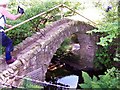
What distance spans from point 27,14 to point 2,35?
429 cm

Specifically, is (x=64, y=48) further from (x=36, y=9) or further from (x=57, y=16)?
(x=36, y=9)

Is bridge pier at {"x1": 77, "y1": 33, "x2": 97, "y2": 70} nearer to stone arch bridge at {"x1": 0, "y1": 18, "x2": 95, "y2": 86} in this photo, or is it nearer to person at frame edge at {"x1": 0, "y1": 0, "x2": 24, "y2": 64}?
stone arch bridge at {"x1": 0, "y1": 18, "x2": 95, "y2": 86}

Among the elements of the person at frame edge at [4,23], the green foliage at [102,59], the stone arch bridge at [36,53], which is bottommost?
the green foliage at [102,59]

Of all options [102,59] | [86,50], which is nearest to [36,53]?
[102,59]

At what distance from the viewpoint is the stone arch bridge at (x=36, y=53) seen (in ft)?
22.5

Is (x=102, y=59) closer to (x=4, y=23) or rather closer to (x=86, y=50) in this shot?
(x=86, y=50)

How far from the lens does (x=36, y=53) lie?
8.05 metres

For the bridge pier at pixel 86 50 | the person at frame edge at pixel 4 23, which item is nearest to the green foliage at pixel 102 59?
the bridge pier at pixel 86 50

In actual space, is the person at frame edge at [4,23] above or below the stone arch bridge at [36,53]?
above

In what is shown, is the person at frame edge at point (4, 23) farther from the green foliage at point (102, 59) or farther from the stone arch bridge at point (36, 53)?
the green foliage at point (102, 59)

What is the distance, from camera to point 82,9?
42.5ft

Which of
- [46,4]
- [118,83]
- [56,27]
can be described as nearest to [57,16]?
[46,4]

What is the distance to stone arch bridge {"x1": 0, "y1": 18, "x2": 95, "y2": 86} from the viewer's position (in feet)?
22.5

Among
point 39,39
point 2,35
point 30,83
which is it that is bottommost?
point 30,83
